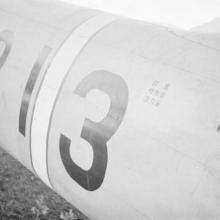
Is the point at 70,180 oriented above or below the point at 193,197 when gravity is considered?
below

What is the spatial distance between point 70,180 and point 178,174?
118 centimetres

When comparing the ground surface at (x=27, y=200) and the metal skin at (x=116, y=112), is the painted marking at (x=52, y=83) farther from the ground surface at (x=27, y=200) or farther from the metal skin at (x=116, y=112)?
the ground surface at (x=27, y=200)

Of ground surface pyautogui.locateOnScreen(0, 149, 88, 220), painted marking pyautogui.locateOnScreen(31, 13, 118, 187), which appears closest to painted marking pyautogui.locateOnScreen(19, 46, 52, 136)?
painted marking pyautogui.locateOnScreen(31, 13, 118, 187)

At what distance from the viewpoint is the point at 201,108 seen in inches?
76.7

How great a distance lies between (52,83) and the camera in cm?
276

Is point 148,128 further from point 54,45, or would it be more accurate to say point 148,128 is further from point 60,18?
point 60,18

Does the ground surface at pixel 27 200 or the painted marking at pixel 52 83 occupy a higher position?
the painted marking at pixel 52 83

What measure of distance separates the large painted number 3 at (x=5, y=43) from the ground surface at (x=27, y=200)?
1.77 meters

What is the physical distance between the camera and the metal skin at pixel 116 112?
6.37 ft

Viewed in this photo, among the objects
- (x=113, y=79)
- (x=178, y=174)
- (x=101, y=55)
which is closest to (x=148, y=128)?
(x=178, y=174)

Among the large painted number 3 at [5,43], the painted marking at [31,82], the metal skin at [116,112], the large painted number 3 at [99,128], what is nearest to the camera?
the metal skin at [116,112]

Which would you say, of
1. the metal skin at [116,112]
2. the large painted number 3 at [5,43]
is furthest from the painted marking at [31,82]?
the large painted number 3 at [5,43]

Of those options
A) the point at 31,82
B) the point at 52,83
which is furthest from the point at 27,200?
the point at 52,83

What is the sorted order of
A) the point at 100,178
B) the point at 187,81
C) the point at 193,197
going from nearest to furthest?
the point at 193,197 → the point at 187,81 → the point at 100,178
